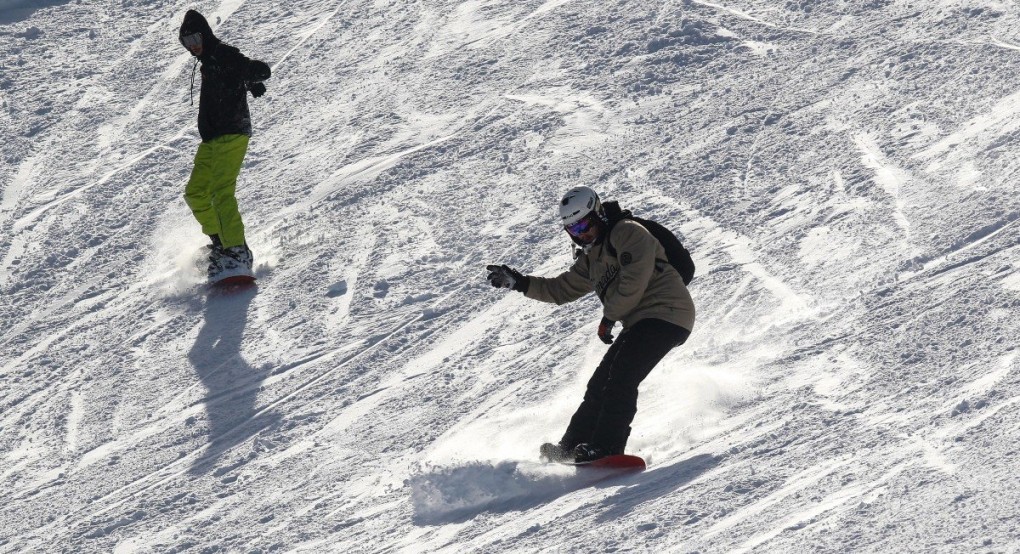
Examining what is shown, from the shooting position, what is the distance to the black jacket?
8656 mm

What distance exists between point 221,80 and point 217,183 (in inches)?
28.4

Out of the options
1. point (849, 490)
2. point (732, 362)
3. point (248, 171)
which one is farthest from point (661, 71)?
point (849, 490)

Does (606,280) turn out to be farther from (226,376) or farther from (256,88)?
(256,88)

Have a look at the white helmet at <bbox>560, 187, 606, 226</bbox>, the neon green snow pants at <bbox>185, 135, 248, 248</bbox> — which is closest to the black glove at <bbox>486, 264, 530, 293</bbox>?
the white helmet at <bbox>560, 187, 606, 226</bbox>

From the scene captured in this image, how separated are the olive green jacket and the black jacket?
3160 millimetres

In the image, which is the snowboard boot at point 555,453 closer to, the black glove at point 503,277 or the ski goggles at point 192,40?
the black glove at point 503,277

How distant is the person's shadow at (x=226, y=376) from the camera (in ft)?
25.0

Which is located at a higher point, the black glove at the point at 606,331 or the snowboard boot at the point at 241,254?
the snowboard boot at the point at 241,254

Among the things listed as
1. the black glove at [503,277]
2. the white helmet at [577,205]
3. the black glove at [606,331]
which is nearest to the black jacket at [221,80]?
the black glove at [503,277]

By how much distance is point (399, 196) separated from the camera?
1012 centimetres

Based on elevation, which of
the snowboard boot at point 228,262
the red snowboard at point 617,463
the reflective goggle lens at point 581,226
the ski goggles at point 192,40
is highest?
the ski goggles at point 192,40

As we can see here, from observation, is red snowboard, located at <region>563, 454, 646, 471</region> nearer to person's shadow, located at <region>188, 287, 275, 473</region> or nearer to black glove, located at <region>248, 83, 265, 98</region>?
person's shadow, located at <region>188, 287, 275, 473</region>

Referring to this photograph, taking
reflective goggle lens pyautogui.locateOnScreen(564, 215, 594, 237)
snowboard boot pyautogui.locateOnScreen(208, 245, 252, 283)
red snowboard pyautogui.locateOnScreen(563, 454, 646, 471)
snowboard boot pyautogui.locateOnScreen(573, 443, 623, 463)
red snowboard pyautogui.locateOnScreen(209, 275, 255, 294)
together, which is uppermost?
reflective goggle lens pyautogui.locateOnScreen(564, 215, 594, 237)

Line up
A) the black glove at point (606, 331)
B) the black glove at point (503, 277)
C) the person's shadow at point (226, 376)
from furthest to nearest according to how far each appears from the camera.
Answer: the person's shadow at point (226, 376)
the black glove at point (503, 277)
the black glove at point (606, 331)
